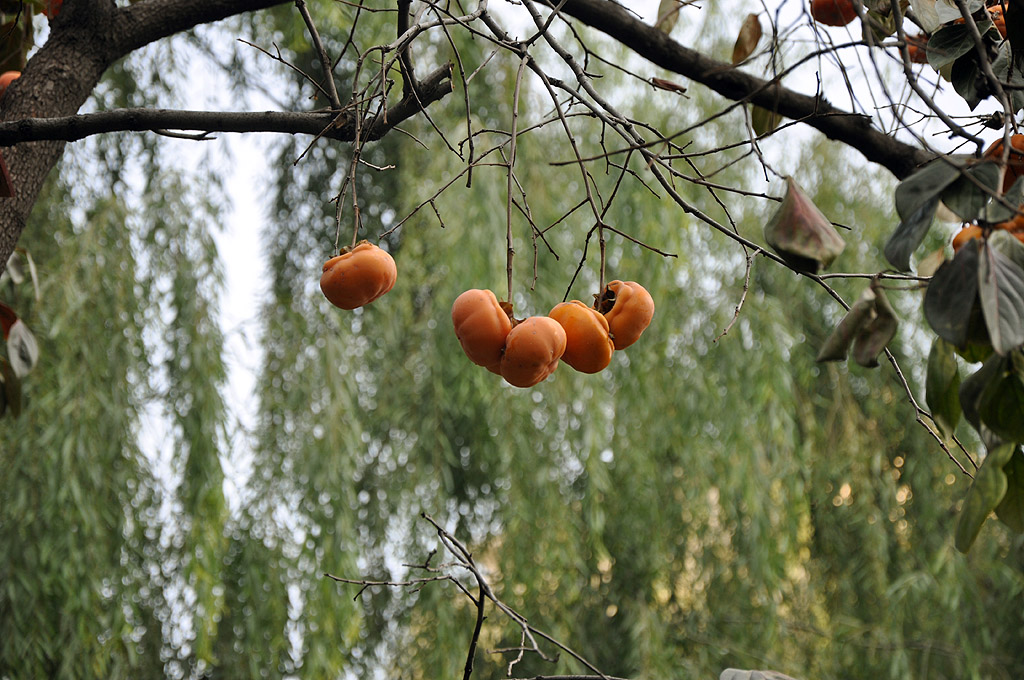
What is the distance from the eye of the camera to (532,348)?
79cm

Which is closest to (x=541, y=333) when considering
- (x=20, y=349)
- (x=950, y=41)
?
(x=950, y=41)

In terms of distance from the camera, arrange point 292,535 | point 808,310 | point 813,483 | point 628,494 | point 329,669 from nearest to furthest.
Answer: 1. point 329,669
2. point 292,535
3. point 628,494
4. point 813,483
5. point 808,310

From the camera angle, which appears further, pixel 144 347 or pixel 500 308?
pixel 144 347

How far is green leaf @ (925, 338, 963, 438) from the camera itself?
644mm

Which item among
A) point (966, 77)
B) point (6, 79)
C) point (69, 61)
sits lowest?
point (966, 77)

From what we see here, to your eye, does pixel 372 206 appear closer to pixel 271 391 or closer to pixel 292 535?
pixel 271 391

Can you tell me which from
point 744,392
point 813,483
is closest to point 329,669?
point 744,392

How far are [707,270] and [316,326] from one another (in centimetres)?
125

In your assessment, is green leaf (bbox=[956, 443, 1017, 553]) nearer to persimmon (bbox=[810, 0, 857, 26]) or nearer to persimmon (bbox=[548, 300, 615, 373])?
persimmon (bbox=[548, 300, 615, 373])

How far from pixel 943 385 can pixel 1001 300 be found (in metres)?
0.13

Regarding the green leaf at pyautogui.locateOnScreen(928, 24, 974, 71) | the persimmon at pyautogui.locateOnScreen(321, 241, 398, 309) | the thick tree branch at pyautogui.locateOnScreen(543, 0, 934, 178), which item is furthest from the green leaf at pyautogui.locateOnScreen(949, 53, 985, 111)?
the persimmon at pyautogui.locateOnScreen(321, 241, 398, 309)

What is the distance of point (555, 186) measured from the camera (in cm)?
279

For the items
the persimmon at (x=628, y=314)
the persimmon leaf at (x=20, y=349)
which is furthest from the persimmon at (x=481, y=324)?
the persimmon leaf at (x=20, y=349)

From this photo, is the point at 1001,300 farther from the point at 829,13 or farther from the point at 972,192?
the point at 829,13
